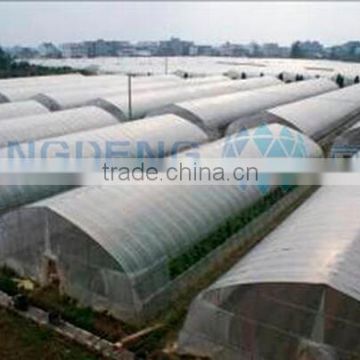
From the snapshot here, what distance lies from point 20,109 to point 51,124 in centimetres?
369

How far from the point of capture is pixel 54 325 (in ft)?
26.7

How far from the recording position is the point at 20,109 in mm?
19891

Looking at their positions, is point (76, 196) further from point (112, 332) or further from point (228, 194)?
point (228, 194)

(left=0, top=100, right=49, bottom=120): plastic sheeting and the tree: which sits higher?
the tree

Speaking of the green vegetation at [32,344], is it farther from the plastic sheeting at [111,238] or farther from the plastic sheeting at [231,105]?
the plastic sheeting at [231,105]

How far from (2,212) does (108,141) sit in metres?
4.22

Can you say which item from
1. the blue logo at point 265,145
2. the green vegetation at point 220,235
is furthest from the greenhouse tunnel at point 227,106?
the green vegetation at point 220,235

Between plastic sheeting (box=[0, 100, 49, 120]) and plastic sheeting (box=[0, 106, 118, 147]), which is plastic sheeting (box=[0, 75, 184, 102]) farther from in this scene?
plastic sheeting (box=[0, 106, 118, 147])

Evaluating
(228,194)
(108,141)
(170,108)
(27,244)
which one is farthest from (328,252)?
(170,108)

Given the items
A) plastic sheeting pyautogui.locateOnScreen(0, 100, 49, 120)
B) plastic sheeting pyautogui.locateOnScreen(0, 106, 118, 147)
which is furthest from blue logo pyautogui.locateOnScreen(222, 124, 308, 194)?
plastic sheeting pyautogui.locateOnScreen(0, 100, 49, 120)

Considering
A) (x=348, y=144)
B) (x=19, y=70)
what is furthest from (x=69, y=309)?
(x=19, y=70)

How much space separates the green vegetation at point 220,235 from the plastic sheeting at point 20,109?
1054 cm

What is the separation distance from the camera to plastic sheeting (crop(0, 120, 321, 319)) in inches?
325

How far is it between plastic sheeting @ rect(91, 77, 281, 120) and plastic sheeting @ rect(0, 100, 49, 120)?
7.11ft
